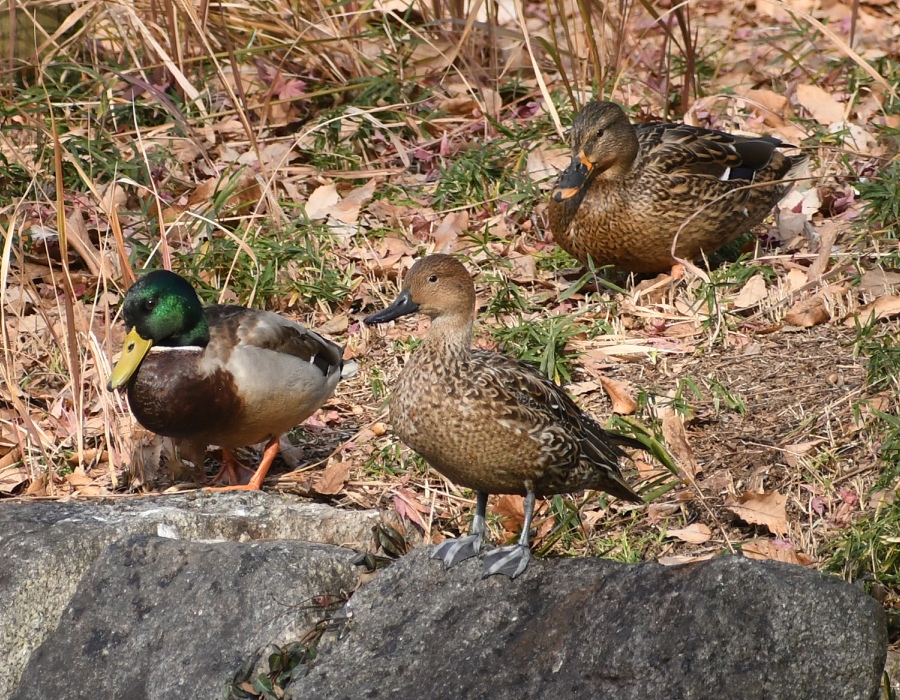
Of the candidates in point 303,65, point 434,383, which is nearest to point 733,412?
point 434,383

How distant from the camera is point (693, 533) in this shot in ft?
14.0

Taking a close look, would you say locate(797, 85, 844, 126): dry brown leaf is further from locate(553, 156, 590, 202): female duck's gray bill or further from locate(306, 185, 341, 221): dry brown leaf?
locate(306, 185, 341, 221): dry brown leaf

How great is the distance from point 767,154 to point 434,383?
2.91 metres

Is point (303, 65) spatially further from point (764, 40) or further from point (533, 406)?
point (533, 406)

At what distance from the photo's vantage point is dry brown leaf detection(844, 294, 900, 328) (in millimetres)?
4867

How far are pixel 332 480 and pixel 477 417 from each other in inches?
54.2

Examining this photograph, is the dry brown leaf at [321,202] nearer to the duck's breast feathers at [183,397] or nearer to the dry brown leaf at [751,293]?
the duck's breast feathers at [183,397]

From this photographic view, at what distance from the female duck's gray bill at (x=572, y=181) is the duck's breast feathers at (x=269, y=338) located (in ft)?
4.06

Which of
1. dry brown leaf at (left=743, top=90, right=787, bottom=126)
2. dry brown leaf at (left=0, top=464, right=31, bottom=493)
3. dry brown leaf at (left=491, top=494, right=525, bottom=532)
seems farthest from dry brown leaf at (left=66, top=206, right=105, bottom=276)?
dry brown leaf at (left=743, top=90, right=787, bottom=126)

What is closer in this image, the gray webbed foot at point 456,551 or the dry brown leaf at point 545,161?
the gray webbed foot at point 456,551

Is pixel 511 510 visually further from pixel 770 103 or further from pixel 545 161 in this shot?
pixel 770 103

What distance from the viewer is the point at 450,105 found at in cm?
722

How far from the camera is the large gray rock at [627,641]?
278cm

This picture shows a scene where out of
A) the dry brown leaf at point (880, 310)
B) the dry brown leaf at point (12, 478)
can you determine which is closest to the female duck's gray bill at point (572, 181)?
the dry brown leaf at point (880, 310)
